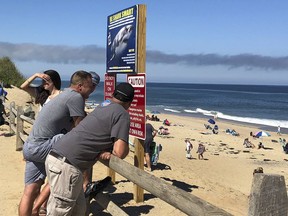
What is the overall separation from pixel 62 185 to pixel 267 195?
6.25 feet

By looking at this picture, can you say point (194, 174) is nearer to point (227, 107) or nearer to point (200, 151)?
point (200, 151)

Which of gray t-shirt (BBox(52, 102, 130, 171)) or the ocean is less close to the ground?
gray t-shirt (BBox(52, 102, 130, 171))

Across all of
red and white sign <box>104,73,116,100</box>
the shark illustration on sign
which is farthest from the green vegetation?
the shark illustration on sign

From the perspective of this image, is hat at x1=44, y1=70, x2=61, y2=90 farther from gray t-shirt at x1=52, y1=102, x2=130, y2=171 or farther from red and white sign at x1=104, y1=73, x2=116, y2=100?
red and white sign at x1=104, y1=73, x2=116, y2=100

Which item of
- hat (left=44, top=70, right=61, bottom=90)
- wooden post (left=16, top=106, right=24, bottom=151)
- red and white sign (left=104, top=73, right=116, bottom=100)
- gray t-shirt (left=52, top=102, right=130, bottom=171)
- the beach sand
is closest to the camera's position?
gray t-shirt (left=52, top=102, right=130, bottom=171)

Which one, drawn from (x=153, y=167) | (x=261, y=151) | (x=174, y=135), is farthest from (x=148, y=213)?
(x=174, y=135)

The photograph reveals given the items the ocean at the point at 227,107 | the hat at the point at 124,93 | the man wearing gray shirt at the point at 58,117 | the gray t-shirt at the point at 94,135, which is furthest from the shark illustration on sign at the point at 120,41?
the ocean at the point at 227,107

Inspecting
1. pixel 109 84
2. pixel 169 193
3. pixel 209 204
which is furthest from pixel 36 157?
pixel 109 84

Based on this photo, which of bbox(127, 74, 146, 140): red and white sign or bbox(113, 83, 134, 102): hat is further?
bbox(127, 74, 146, 140): red and white sign

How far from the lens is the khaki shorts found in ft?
11.0

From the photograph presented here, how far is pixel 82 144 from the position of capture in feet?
10.9

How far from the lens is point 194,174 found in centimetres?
967

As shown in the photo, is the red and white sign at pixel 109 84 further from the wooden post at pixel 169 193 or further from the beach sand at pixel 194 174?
the wooden post at pixel 169 193

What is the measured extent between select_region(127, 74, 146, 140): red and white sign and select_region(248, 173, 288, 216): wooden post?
138 inches
